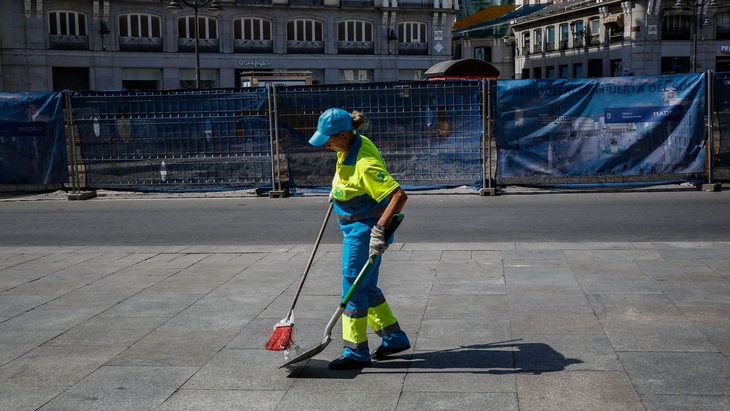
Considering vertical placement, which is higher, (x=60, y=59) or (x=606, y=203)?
(x=60, y=59)

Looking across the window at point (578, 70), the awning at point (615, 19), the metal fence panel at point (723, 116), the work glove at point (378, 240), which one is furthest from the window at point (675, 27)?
the work glove at point (378, 240)

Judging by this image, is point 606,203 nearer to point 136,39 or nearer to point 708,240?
point 708,240

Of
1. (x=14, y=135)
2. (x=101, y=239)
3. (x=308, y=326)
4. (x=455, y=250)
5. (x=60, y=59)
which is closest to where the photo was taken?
(x=308, y=326)

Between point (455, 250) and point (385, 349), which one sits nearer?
point (385, 349)

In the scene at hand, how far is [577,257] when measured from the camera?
9.21m

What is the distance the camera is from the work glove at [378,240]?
5250mm

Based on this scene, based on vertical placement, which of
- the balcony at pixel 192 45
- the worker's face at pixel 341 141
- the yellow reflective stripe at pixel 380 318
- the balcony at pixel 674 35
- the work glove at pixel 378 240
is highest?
the balcony at pixel 674 35

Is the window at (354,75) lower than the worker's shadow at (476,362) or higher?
higher

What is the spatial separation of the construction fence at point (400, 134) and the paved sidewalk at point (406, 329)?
225 inches

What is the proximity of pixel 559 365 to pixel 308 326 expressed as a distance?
2.10 metres

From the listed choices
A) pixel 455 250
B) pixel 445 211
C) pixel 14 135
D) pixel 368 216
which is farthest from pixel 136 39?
pixel 368 216

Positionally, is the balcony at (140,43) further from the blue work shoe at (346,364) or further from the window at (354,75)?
the blue work shoe at (346,364)

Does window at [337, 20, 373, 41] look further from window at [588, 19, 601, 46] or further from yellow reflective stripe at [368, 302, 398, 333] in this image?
yellow reflective stripe at [368, 302, 398, 333]

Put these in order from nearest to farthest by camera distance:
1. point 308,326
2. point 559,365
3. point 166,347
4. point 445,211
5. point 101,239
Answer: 1. point 559,365
2. point 166,347
3. point 308,326
4. point 101,239
5. point 445,211
